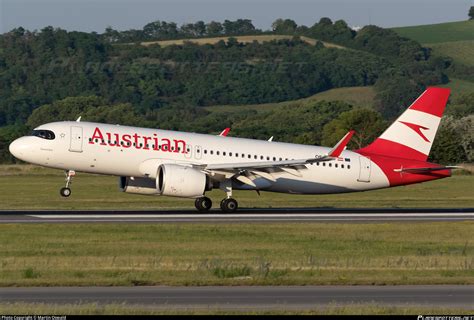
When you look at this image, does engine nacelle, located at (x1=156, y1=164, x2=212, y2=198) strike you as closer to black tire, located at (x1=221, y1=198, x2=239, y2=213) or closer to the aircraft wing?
the aircraft wing

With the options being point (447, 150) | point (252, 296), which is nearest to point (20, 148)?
point (252, 296)

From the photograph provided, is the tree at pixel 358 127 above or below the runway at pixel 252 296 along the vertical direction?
above

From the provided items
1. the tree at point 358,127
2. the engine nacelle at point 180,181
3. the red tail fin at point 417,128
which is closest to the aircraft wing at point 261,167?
the engine nacelle at point 180,181

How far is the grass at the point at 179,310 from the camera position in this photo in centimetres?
1878

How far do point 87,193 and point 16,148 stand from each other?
14751 mm

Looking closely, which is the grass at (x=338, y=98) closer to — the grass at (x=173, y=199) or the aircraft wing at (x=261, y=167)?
the grass at (x=173, y=199)

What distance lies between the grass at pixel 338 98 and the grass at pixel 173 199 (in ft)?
354

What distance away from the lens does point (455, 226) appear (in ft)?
122

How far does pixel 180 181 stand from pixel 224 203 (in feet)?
8.48

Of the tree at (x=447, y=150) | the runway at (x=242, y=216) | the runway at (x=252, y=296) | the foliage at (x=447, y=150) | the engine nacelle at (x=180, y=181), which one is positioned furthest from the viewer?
the foliage at (x=447, y=150)

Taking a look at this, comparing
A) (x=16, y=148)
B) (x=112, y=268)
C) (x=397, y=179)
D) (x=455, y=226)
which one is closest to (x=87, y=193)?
(x=16, y=148)

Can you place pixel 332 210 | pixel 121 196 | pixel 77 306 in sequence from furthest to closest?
1. pixel 121 196
2. pixel 332 210
3. pixel 77 306

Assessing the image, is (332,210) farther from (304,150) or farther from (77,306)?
(77,306)

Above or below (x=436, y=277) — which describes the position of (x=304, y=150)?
above
